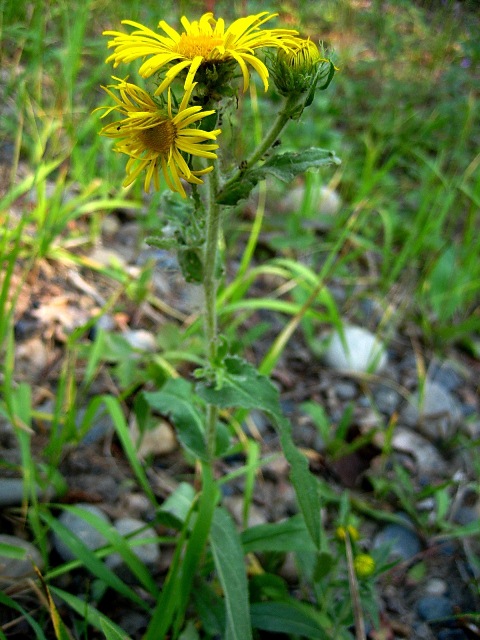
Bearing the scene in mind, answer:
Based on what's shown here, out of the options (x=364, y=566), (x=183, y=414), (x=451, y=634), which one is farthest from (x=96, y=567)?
(x=451, y=634)

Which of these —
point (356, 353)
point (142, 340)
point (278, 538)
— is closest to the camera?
point (278, 538)

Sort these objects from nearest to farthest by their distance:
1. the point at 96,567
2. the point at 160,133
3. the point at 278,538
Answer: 1. the point at 160,133
2. the point at 96,567
3. the point at 278,538

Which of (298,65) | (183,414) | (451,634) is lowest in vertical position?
(451,634)

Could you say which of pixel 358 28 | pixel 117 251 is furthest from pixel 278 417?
pixel 358 28

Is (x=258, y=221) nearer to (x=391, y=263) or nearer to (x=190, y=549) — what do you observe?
(x=391, y=263)

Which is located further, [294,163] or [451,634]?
[451,634]

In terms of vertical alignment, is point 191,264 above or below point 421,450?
above

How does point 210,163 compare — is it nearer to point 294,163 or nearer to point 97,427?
point 294,163
